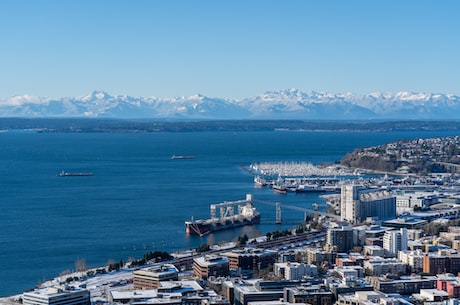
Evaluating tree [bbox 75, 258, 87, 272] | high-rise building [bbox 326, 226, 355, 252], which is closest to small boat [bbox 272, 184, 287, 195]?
high-rise building [bbox 326, 226, 355, 252]

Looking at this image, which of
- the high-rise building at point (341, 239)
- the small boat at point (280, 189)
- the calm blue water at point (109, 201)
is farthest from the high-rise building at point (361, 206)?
the small boat at point (280, 189)

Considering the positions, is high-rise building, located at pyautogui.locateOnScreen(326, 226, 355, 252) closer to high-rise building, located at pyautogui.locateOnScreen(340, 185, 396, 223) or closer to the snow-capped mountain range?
high-rise building, located at pyautogui.locateOnScreen(340, 185, 396, 223)

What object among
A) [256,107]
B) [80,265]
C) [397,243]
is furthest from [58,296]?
[256,107]

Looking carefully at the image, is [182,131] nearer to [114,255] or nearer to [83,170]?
[83,170]

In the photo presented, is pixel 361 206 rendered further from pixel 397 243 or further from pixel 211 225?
pixel 397 243

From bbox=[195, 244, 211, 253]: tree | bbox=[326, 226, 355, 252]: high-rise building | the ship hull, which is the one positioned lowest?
the ship hull

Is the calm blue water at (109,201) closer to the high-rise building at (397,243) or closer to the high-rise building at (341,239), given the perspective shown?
the high-rise building at (341,239)
